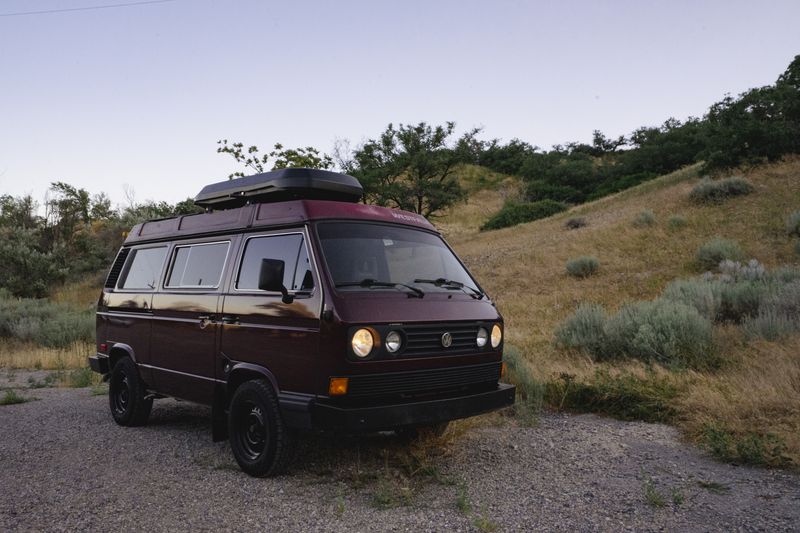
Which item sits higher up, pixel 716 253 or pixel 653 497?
pixel 716 253

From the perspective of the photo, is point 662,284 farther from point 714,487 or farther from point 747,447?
point 714,487

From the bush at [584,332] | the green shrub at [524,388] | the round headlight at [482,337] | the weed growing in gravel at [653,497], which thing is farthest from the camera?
the bush at [584,332]

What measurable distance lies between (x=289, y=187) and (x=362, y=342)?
5.84 feet

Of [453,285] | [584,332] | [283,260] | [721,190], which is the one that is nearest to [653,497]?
[453,285]

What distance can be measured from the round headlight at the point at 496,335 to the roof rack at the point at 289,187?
192 centimetres

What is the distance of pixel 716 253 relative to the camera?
1745 centimetres

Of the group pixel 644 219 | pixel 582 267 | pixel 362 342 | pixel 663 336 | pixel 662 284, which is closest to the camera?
pixel 362 342

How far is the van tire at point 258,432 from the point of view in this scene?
15.3 ft

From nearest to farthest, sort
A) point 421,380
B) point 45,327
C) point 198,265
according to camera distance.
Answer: point 421,380
point 198,265
point 45,327

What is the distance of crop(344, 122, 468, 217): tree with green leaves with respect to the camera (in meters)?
36.7

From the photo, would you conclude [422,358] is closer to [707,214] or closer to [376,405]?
[376,405]

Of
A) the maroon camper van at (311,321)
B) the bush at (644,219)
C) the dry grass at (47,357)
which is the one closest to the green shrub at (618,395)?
the maroon camper van at (311,321)

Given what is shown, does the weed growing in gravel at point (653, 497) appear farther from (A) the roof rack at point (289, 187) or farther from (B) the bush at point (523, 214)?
(B) the bush at point (523, 214)

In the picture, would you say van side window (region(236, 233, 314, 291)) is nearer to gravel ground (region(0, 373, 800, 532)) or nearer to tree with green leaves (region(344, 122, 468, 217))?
gravel ground (region(0, 373, 800, 532))
